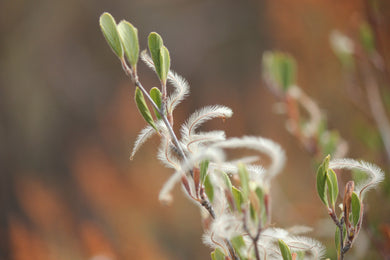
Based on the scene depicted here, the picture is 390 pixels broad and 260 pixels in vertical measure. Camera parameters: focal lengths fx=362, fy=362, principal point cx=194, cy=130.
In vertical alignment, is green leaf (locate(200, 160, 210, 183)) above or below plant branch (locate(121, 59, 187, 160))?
below

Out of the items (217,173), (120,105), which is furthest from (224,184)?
(120,105)

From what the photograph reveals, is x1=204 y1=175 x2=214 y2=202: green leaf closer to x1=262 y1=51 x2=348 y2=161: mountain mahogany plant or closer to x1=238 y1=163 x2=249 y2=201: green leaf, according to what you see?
x1=238 y1=163 x2=249 y2=201: green leaf

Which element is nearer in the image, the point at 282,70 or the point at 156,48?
the point at 156,48

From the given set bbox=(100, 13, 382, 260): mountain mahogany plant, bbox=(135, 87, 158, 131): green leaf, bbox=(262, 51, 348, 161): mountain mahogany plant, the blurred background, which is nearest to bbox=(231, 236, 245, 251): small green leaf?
bbox=(100, 13, 382, 260): mountain mahogany plant

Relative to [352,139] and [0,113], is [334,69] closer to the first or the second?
[352,139]

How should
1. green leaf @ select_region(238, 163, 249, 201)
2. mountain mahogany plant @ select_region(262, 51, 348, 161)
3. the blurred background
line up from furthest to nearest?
the blurred background → mountain mahogany plant @ select_region(262, 51, 348, 161) → green leaf @ select_region(238, 163, 249, 201)

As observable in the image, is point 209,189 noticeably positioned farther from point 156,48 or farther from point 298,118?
point 298,118
